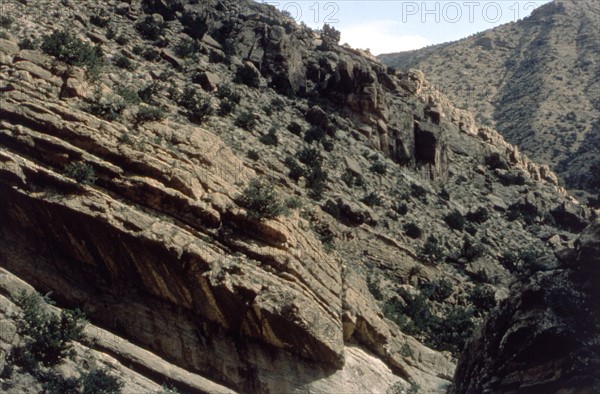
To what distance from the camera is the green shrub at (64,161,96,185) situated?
18.1 metres

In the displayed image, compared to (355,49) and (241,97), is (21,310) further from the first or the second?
(355,49)

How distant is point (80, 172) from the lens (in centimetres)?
1814

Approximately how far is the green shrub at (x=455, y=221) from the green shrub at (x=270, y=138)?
13915mm

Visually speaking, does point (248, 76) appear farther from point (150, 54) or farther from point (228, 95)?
point (150, 54)

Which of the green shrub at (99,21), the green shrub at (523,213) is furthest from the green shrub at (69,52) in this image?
the green shrub at (523,213)

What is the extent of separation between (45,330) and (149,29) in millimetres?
29556

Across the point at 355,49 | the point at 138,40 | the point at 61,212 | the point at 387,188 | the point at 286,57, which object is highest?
the point at 355,49

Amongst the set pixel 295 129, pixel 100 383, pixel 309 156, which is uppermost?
pixel 295 129

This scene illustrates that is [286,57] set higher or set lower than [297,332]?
higher

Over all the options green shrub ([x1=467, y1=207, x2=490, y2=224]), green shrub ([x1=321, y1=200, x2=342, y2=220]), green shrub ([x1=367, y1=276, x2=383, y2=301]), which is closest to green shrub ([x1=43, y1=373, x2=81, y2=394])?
green shrub ([x1=367, y1=276, x2=383, y2=301])

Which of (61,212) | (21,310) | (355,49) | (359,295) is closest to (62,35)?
(61,212)

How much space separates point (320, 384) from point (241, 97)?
24.7 metres

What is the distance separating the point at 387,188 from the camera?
40.6m

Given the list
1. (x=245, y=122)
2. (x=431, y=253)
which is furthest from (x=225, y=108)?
(x=431, y=253)
